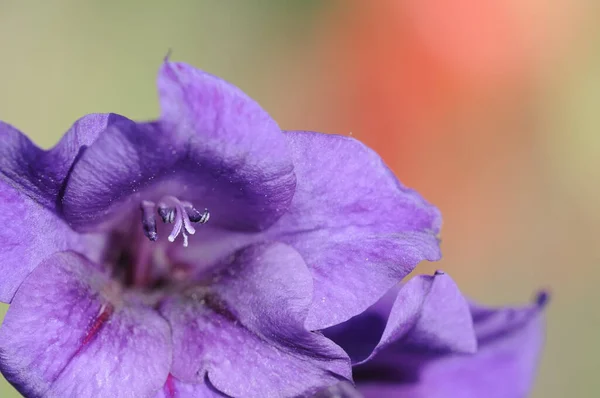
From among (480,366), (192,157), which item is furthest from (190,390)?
(480,366)

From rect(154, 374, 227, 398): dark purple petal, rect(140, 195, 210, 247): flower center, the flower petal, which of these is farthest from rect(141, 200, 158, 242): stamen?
the flower petal

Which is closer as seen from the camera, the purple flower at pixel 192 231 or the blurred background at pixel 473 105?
the purple flower at pixel 192 231

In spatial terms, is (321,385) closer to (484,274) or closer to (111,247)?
(111,247)

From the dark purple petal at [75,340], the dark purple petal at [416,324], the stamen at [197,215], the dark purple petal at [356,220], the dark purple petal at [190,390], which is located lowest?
the dark purple petal at [190,390]

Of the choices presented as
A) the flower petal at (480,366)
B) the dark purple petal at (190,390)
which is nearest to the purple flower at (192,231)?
the dark purple petal at (190,390)

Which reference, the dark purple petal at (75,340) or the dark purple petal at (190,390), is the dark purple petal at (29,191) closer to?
the dark purple petal at (75,340)

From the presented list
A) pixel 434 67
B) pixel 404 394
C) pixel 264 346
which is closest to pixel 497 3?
pixel 434 67

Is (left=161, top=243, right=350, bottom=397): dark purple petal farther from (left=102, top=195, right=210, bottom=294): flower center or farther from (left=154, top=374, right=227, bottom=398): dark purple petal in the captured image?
(left=102, top=195, right=210, bottom=294): flower center
